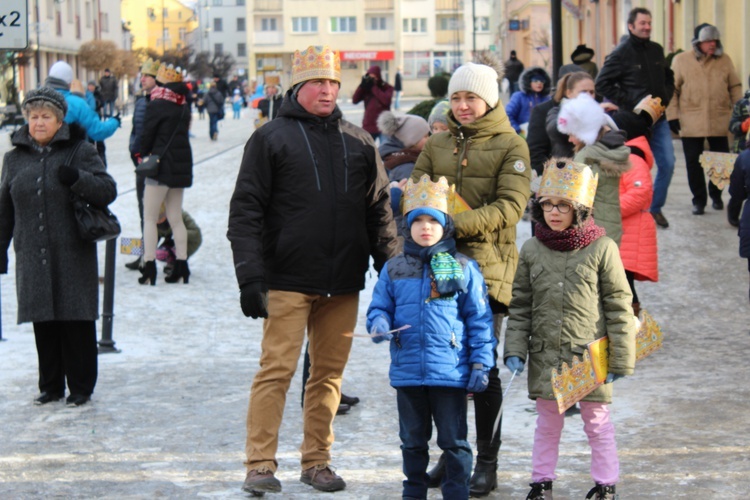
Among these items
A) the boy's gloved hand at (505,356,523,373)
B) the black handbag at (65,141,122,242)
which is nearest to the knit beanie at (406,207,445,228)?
the boy's gloved hand at (505,356,523,373)

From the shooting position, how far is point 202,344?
9.88m

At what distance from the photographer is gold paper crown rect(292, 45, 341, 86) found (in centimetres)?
594

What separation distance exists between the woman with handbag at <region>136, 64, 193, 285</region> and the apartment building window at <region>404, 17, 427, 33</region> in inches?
3860

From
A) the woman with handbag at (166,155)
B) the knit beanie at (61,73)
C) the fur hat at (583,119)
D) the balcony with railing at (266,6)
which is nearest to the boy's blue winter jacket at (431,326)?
the fur hat at (583,119)

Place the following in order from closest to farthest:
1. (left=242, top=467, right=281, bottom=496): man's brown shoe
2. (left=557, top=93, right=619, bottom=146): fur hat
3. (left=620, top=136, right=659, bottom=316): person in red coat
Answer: (left=242, top=467, right=281, bottom=496): man's brown shoe → (left=557, top=93, right=619, bottom=146): fur hat → (left=620, top=136, right=659, bottom=316): person in red coat

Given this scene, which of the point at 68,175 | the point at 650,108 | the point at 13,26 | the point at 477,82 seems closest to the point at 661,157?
the point at 650,108

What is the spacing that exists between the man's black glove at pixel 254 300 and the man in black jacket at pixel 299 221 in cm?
11

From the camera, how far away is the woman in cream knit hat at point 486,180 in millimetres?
5883

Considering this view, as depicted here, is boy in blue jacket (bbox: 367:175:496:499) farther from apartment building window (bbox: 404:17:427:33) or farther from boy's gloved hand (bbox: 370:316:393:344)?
Answer: apartment building window (bbox: 404:17:427:33)

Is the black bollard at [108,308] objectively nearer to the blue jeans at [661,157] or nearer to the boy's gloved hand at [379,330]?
the boy's gloved hand at [379,330]

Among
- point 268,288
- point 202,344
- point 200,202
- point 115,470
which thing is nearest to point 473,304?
point 268,288

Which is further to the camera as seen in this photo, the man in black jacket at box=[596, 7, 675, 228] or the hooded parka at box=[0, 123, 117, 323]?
the man in black jacket at box=[596, 7, 675, 228]

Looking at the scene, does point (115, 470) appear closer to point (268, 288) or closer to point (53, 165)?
point (268, 288)

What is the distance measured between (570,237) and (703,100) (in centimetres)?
863
